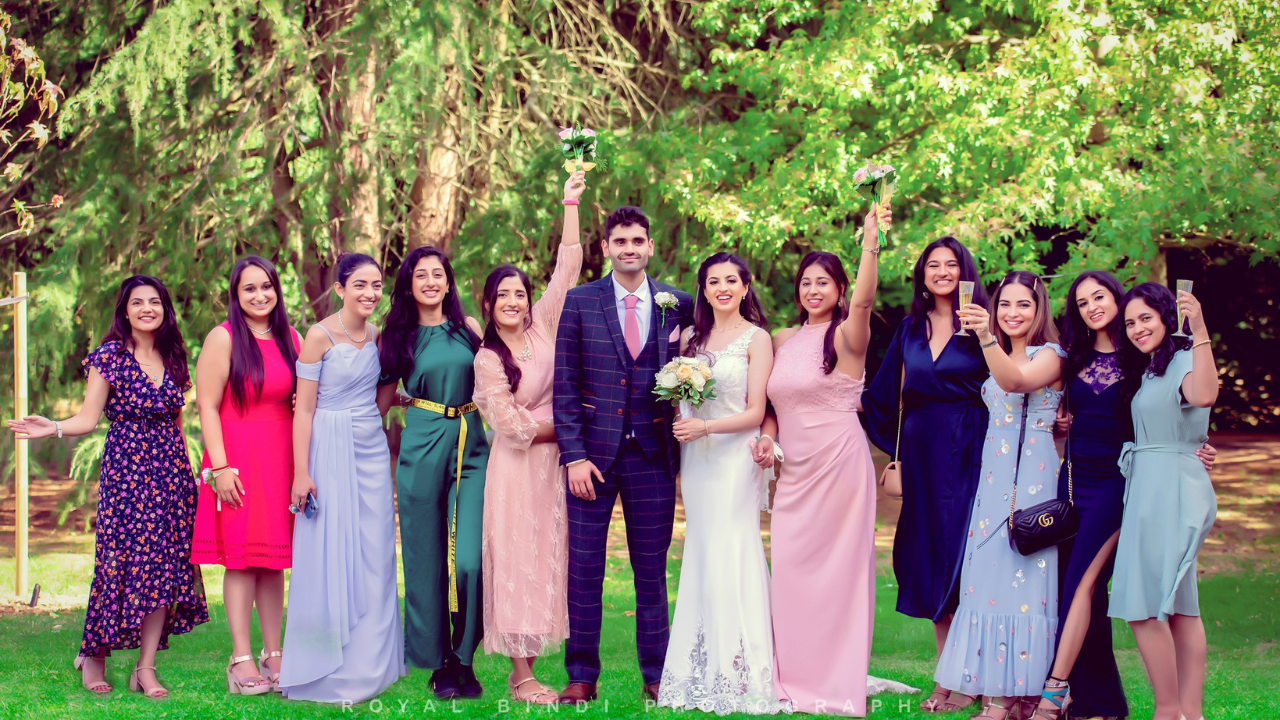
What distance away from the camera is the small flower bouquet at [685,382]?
4996mm

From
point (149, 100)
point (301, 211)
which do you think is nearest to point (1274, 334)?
point (301, 211)

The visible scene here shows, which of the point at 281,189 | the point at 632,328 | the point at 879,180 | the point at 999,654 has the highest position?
the point at 281,189

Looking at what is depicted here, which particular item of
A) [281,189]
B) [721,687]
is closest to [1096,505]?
[721,687]

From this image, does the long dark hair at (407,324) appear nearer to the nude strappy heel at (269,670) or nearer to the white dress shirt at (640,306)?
the white dress shirt at (640,306)

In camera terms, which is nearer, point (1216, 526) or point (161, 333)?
point (161, 333)

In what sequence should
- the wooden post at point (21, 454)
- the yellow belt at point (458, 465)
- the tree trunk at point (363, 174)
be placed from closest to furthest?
the yellow belt at point (458, 465) → the wooden post at point (21, 454) → the tree trunk at point (363, 174)

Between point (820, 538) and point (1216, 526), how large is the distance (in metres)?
8.94

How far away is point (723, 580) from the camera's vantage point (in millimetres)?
5242

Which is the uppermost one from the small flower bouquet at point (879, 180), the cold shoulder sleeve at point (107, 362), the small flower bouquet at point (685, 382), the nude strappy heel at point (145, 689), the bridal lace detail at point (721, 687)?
the small flower bouquet at point (879, 180)

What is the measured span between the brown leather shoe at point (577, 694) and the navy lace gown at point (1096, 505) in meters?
2.03

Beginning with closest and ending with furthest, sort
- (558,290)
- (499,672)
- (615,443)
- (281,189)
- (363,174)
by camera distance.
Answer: (615,443) → (558,290) → (499,672) → (363,174) → (281,189)

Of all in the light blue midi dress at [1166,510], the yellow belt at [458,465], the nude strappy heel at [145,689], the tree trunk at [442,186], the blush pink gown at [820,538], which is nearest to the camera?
the light blue midi dress at [1166,510]

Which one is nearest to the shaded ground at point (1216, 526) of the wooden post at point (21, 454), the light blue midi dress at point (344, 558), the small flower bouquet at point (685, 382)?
Answer: the wooden post at point (21, 454)

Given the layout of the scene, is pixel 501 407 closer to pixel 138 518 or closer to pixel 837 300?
pixel 837 300
